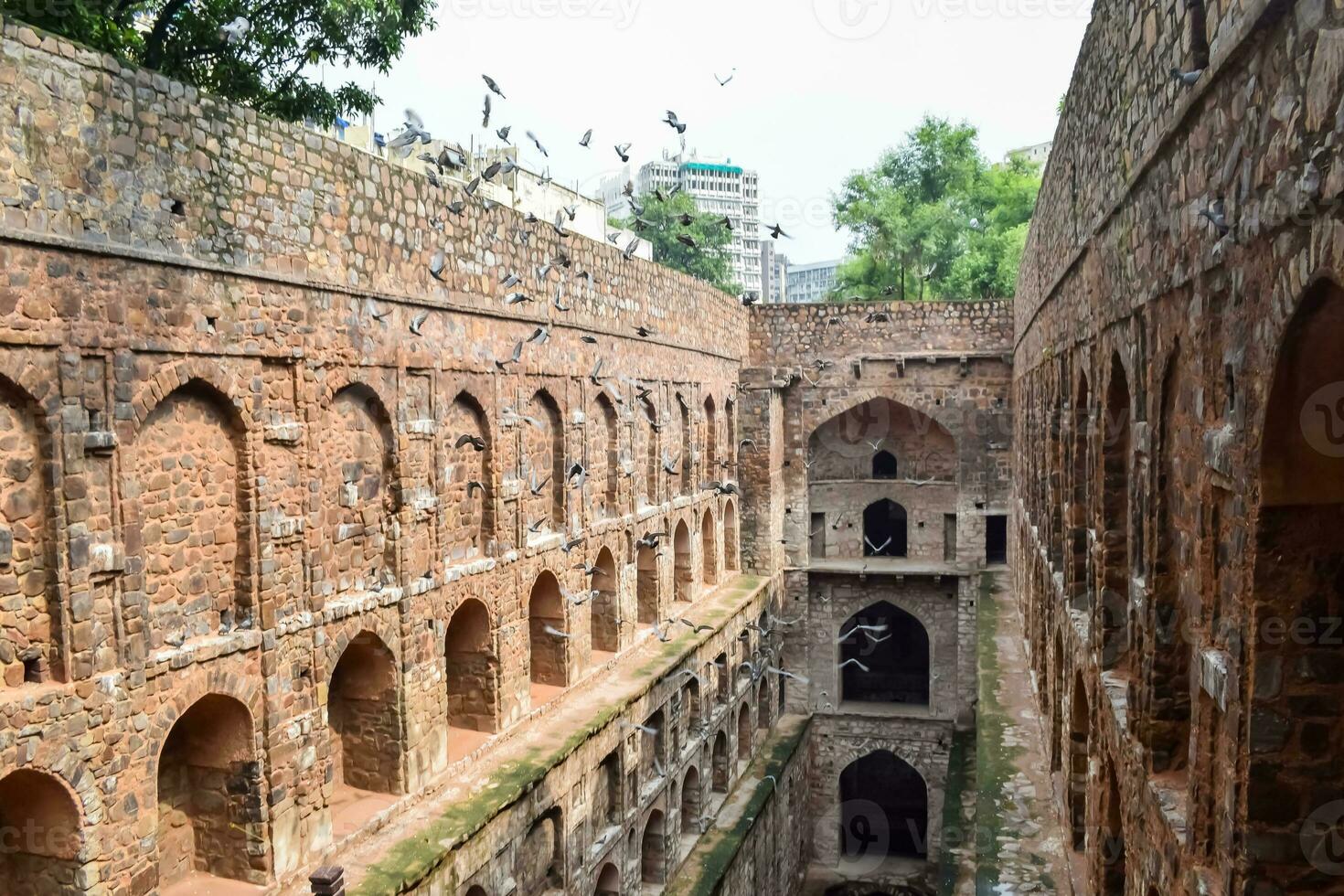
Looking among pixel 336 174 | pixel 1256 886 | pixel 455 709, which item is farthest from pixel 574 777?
pixel 1256 886

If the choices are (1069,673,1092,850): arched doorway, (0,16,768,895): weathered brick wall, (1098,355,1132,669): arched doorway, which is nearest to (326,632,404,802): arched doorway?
(0,16,768,895): weathered brick wall

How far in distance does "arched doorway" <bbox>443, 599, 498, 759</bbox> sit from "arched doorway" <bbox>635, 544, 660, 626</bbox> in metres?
4.62

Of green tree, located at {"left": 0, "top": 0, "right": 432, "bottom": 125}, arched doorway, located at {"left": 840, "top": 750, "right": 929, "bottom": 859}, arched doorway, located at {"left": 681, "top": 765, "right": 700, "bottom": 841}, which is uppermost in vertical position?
green tree, located at {"left": 0, "top": 0, "right": 432, "bottom": 125}

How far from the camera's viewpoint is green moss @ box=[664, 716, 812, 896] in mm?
13789

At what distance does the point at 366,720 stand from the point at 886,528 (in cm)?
1434

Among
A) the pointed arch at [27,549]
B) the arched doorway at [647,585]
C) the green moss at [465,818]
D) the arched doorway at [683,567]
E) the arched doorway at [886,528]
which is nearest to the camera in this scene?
the pointed arch at [27,549]

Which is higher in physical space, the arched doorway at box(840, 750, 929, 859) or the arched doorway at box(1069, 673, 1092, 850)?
the arched doorway at box(1069, 673, 1092, 850)

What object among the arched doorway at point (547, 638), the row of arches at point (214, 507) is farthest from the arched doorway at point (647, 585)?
the row of arches at point (214, 507)

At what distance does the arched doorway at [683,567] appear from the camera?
16.8 metres

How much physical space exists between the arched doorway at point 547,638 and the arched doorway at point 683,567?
15.6ft

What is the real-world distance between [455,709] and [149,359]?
5.29 m

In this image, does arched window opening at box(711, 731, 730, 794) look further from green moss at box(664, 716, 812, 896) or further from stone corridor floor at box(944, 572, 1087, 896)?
stone corridor floor at box(944, 572, 1087, 896)

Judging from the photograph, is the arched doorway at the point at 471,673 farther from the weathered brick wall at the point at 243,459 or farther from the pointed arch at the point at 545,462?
the pointed arch at the point at 545,462

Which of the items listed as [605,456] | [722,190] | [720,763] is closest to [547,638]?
[605,456]
